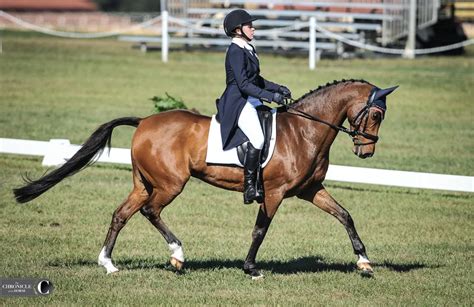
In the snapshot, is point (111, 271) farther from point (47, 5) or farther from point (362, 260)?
point (47, 5)

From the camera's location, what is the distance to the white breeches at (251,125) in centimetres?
893

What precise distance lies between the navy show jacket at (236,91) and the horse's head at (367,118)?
0.87m

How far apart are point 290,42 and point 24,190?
2144cm

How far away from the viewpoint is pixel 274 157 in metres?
9.08

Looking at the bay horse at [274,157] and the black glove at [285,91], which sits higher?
the black glove at [285,91]

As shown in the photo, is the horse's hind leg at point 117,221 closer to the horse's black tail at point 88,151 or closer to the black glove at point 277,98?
the horse's black tail at point 88,151

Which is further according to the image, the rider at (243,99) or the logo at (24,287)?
the rider at (243,99)

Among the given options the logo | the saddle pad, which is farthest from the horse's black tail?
the logo

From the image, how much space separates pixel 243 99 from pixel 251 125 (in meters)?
0.28

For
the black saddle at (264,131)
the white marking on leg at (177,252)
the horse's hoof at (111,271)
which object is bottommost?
the horse's hoof at (111,271)

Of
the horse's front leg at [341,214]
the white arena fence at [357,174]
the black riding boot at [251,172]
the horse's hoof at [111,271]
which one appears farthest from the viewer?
the white arena fence at [357,174]

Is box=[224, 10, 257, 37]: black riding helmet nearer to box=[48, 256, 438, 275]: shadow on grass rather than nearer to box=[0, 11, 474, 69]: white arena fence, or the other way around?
box=[48, 256, 438, 275]: shadow on grass

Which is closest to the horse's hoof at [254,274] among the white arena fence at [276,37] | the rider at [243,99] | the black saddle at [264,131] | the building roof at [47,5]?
the rider at [243,99]

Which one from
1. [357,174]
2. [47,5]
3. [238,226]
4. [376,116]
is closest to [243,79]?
[376,116]
